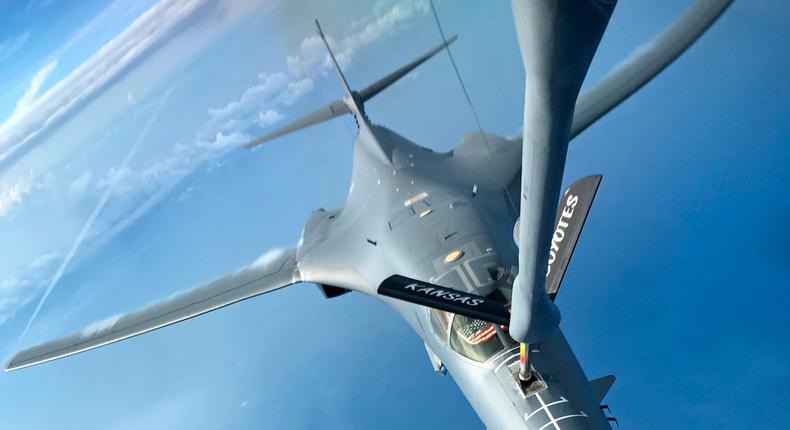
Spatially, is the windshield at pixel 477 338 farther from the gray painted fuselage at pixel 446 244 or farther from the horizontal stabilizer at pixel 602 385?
the horizontal stabilizer at pixel 602 385

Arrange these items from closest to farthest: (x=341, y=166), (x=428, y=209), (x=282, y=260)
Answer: (x=428, y=209) → (x=282, y=260) → (x=341, y=166)

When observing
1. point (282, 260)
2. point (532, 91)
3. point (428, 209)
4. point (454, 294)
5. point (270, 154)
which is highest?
point (270, 154)

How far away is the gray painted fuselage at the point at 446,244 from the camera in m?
8.12

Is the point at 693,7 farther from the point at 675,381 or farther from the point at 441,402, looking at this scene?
the point at 441,402

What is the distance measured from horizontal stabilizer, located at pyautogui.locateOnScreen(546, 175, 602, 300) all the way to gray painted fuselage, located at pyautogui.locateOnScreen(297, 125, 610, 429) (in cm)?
169

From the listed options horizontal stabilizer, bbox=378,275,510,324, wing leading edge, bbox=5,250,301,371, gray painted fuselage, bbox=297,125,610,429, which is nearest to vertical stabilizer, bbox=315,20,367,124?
gray painted fuselage, bbox=297,125,610,429

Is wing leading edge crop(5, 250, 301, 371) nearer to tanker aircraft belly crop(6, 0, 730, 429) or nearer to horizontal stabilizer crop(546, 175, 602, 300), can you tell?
tanker aircraft belly crop(6, 0, 730, 429)

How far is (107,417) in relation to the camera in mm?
20531

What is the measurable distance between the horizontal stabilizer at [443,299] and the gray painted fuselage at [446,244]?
71.1 inches

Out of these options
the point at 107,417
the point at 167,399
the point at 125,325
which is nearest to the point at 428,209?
the point at 125,325

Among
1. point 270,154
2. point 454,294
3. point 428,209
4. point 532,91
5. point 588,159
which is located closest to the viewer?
point 532,91

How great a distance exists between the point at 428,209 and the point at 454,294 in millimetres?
5520

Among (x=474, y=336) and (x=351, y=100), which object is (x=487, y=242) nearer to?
(x=474, y=336)

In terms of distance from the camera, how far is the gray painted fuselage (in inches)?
320
